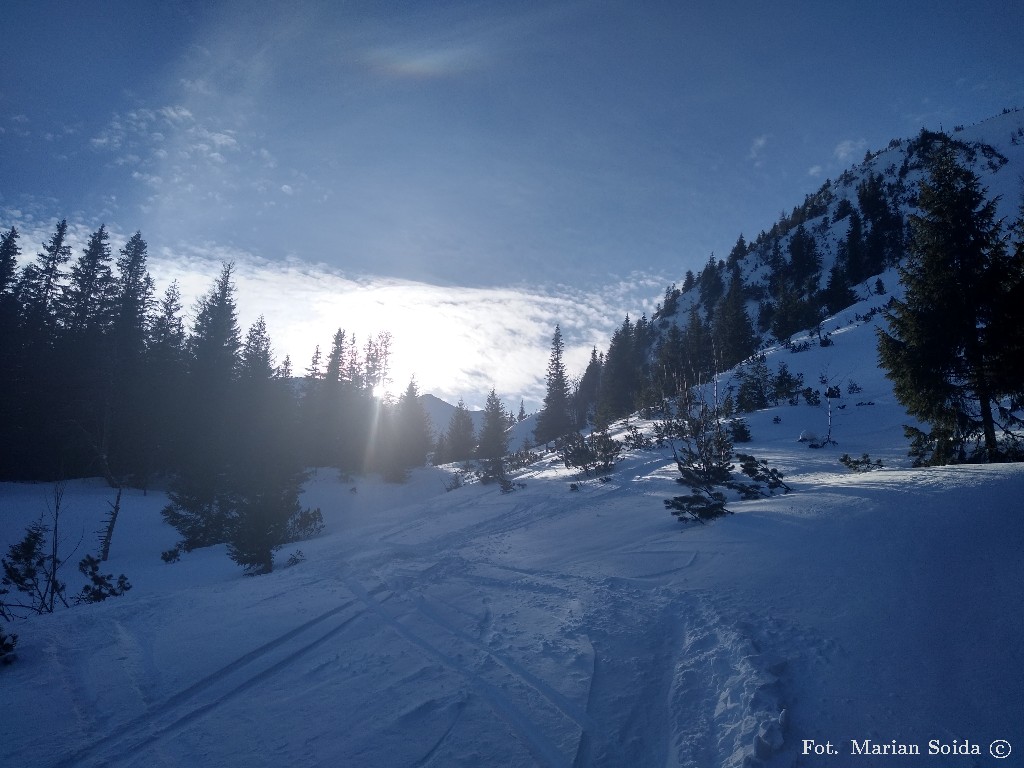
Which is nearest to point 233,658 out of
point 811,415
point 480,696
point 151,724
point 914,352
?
point 151,724

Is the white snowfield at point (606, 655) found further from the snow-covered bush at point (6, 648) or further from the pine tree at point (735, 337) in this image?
the pine tree at point (735, 337)

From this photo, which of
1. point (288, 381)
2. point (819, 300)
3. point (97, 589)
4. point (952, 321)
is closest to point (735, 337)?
point (819, 300)

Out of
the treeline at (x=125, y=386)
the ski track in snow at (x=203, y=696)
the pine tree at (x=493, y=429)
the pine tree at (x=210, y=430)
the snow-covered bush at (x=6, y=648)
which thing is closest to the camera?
the ski track in snow at (x=203, y=696)

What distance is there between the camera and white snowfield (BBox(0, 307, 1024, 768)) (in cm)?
334

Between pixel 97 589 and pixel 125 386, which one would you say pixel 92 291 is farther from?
pixel 97 589

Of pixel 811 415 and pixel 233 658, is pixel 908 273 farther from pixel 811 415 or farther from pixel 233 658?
pixel 233 658

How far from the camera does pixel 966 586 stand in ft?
14.1

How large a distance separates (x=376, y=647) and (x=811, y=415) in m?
24.6

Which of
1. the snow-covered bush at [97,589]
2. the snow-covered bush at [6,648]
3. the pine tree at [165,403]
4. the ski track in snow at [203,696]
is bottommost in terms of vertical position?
the snow-covered bush at [97,589]

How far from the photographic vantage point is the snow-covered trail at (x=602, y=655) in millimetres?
3383

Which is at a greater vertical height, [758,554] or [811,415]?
[811,415]

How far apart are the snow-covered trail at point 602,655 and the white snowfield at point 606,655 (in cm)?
2

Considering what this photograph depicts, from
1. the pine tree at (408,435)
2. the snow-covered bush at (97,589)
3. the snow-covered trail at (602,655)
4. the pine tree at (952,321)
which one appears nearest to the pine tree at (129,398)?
the pine tree at (408,435)

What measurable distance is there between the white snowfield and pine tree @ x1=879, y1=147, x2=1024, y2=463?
5.33 m
